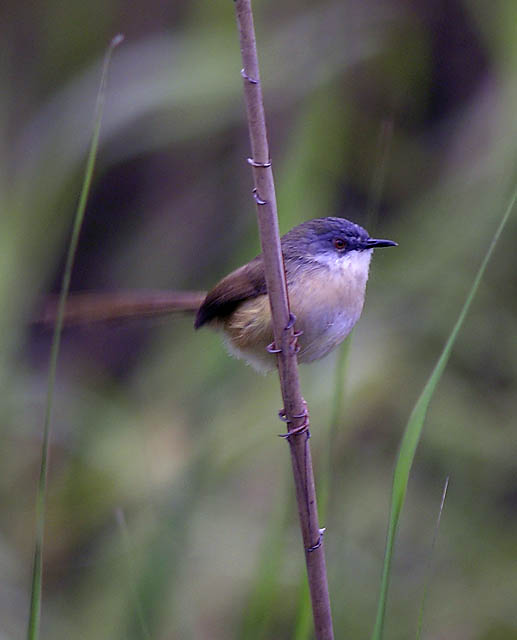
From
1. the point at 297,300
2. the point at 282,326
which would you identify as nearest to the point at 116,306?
the point at 297,300

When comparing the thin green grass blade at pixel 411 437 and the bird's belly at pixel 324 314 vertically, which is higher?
the bird's belly at pixel 324 314

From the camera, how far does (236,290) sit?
2568 mm

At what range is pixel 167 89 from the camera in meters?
3.30

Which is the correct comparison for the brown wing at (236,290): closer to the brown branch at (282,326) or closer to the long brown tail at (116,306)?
the long brown tail at (116,306)

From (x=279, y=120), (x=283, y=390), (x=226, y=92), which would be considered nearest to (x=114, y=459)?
(x=226, y=92)

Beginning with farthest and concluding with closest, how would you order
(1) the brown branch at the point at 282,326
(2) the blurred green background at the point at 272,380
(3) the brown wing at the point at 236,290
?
(2) the blurred green background at the point at 272,380 → (3) the brown wing at the point at 236,290 → (1) the brown branch at the point at 282,326

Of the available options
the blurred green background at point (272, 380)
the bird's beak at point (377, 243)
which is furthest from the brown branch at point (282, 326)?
the bird's beak at point (377, 243)

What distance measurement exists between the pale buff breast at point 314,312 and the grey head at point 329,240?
33 millimetres

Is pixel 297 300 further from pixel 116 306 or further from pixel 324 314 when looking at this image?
pixel 116 306

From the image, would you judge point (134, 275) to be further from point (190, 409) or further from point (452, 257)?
point (452, 257)

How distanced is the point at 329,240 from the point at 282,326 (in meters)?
1.10

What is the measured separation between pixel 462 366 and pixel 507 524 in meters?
0.62

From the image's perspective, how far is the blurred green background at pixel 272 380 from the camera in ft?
9.17

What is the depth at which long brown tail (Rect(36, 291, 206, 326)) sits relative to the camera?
226 cm
